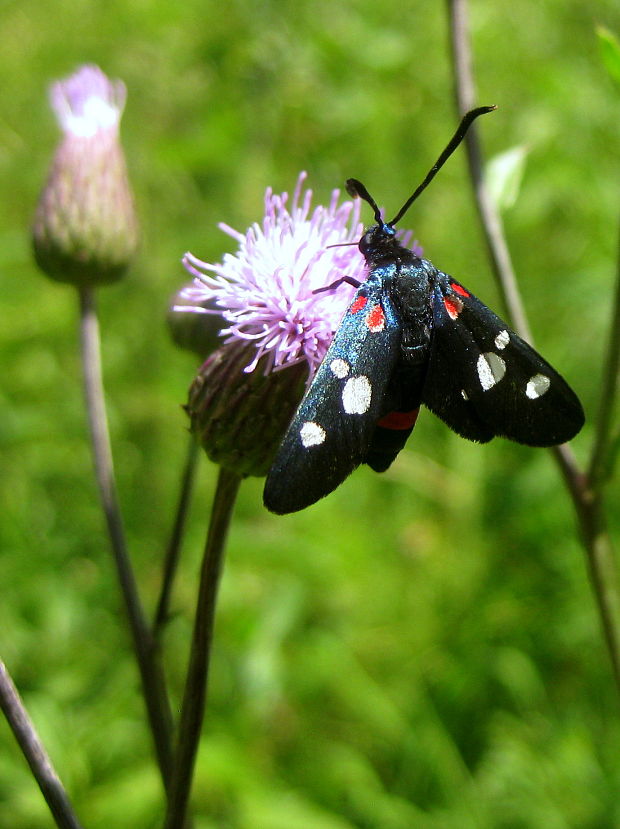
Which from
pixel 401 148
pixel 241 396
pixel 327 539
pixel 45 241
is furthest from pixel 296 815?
pixel 401 148

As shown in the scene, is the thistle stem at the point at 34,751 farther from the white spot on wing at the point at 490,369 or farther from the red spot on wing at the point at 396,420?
the white spot on wing at the point at 490,369

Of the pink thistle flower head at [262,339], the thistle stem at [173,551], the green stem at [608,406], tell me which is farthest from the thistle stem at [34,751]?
the green stem at [608,406]

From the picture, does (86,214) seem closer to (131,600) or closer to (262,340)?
(262,340)

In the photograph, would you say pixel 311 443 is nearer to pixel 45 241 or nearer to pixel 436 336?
pixel 436 336

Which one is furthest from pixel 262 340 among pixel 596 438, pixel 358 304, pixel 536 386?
pixel 596 438

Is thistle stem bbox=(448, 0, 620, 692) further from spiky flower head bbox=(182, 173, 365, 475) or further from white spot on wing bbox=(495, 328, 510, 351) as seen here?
spiky flower head bbox=(182, 173, 365, 475)

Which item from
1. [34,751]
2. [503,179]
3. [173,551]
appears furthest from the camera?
[503,179]

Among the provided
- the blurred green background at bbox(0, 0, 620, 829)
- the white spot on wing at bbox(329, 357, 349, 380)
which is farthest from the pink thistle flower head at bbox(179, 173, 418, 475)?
the blurred green background at bbox(0, 0, 620, 829)
